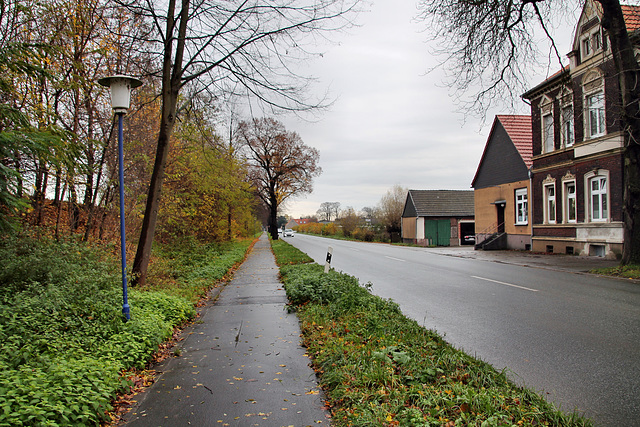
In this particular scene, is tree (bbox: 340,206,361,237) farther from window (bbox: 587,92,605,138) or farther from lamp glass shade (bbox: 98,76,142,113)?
lamp glass shade (bbox: 98,76,142,113)

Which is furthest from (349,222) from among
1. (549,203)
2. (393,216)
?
(549,203)

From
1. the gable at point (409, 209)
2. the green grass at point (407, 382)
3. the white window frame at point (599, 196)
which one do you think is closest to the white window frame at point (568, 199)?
the white window frame at point (599, 196)

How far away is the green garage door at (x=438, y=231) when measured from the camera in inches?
1581

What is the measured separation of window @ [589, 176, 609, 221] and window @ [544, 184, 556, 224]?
2.79m

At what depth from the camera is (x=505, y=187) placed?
27.5m

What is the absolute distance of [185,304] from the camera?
298 inches

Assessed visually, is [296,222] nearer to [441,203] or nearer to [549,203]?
[441,203]

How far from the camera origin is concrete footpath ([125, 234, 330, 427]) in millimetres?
3564

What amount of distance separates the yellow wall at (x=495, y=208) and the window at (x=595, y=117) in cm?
649

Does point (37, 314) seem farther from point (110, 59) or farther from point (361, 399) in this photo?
point (110, 59)

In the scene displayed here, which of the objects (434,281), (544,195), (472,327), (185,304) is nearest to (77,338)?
(185,304)

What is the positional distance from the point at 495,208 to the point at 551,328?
80.0 ft

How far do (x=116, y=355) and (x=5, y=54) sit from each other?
15.3 feet

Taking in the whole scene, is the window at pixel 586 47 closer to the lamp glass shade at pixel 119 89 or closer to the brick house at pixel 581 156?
the brick house at pixel 581 156
